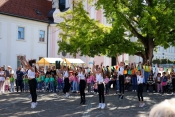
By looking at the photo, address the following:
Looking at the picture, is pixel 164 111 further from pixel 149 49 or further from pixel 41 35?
pixel 41 35

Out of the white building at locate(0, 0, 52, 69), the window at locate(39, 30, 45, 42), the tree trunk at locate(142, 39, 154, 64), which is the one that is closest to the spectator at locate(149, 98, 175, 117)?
the tree trunk at locate(142, 39, 154, 64)

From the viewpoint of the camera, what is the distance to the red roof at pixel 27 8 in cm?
3481

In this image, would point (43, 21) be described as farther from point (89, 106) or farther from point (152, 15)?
point (89, 106)

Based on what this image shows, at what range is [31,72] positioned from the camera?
1280cm

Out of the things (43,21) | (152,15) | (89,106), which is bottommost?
(89,106)

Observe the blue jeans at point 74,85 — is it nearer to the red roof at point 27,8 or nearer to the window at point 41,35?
the red roof at point 27,8

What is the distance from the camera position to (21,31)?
118 ft

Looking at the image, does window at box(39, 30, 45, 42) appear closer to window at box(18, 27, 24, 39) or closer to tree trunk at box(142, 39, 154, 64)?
window at box(18, 27, 24, 39)

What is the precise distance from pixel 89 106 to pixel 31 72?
307cm

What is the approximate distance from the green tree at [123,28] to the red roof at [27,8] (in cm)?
1077

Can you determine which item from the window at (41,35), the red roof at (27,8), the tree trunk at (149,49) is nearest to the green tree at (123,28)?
the tree trunk at (149,49)

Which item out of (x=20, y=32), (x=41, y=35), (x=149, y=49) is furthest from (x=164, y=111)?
(x=41, y=35)

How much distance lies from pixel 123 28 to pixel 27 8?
60.9 feet

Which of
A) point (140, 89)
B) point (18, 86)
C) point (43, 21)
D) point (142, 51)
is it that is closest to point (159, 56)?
point (43, 21)
